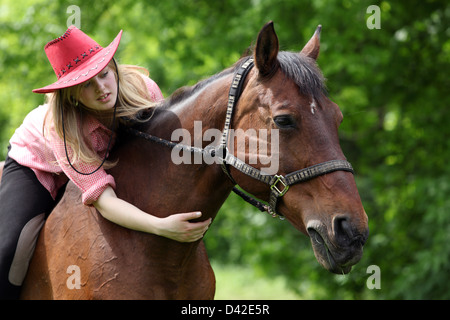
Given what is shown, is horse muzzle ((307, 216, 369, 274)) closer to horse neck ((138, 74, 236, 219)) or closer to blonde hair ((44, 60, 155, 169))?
horse neck ((138, 74, 236, 219))

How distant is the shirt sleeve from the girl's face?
29 centimetres

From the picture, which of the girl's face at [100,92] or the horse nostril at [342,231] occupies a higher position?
the girl's face at [100,92]

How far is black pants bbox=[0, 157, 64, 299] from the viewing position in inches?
125

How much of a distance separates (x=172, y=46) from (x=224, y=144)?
5.68 meters

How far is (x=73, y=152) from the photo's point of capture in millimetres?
3020

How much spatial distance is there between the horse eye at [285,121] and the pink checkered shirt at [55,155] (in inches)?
41.5

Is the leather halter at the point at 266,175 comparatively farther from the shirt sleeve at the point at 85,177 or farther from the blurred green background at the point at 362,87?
the blurred green background at the point at 362,87

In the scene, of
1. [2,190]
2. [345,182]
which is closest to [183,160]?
[345,182]

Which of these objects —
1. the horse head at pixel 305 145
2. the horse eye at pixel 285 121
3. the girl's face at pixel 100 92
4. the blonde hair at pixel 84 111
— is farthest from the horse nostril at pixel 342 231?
the girl's face at pixel 100 92

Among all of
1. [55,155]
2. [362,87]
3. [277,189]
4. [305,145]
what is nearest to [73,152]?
[55,155]

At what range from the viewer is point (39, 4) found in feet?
26.4

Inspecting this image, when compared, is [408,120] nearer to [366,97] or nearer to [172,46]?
[366,97]

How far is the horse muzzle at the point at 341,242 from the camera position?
8.05ft
